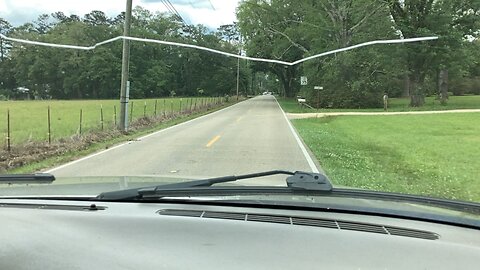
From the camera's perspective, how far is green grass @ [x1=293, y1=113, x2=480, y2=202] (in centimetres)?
948

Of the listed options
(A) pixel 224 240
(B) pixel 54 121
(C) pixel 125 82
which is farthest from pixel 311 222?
(B) pixel 54 121

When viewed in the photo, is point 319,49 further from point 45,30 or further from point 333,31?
point 45,30

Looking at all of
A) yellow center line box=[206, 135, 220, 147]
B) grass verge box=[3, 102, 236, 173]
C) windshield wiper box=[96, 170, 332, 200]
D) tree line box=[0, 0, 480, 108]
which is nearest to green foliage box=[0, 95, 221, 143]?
grass verge box=[3, 102, 236, 173]

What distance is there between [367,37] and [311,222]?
43.8 metres

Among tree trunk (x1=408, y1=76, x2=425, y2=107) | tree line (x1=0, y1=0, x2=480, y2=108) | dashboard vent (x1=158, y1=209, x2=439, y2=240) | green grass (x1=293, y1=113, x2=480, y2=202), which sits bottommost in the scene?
green grass (x1=293, y1=113, x2=480, y2=202)

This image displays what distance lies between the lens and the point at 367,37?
43594 mm

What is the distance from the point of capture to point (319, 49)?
156 ft

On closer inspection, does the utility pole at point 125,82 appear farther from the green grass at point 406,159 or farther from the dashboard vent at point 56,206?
the dashboard vent at point 56,206

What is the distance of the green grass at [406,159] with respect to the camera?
9.48 meters

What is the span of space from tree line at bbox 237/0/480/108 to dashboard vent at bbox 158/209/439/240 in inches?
1624

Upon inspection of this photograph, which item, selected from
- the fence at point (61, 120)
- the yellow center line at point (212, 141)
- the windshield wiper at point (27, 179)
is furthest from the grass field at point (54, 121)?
the windshield wiper at point (27, 179)

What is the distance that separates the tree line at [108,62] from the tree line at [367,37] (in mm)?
38384

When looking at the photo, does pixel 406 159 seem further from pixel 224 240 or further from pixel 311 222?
pixel 224 240

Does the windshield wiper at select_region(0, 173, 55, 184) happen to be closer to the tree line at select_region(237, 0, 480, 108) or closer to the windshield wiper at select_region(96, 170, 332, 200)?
the windshield wiper at select_region(96, 170, 332, 200)
